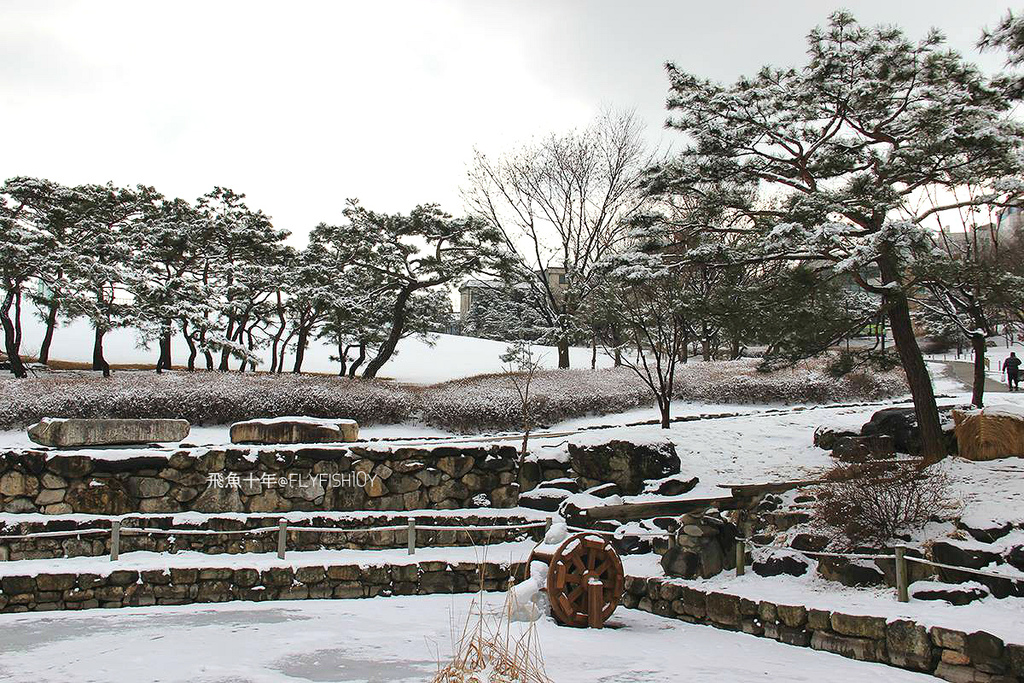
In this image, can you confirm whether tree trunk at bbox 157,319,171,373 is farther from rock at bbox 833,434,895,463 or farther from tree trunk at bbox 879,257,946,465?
tree trunk at bbox 879,257,946,465

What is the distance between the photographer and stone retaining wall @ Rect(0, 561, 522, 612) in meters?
8.77

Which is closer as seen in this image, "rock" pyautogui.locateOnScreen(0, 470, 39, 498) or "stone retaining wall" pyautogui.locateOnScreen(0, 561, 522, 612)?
"stone retaining wall" pyautogui.locateOnScreen(0, 561, 522, 612)

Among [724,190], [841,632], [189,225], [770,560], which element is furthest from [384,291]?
[841,632]

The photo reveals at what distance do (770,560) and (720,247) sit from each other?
4.55 m

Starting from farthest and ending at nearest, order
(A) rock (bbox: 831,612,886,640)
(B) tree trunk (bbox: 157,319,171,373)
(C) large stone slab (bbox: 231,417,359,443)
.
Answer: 1. (B) tree trunk (bbox: 157,319,171,373)
2. (C) large stone slab (bbox: 231,417,359,443)
3. (A) rock (bbox: 831,612,886,640)

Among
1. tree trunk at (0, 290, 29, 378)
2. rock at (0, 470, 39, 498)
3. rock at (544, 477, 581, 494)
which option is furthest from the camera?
tree trunk at (0, 290, 29, 378)

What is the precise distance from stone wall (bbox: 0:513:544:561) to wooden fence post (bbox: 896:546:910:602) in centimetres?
491

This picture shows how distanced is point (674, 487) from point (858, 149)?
224 inches

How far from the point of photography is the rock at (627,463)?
1147cm

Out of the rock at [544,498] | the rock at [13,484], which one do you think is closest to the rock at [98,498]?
the rock at [13,484]

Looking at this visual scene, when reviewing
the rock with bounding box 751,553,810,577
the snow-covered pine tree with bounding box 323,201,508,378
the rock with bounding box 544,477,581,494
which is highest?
the snow-covered pine tree with bounding box 323,201,508,378

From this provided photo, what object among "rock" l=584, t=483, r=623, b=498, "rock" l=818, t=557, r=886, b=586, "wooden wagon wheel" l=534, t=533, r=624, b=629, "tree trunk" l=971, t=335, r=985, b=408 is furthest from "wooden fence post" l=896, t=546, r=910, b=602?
"tree trunk" l=971, t=335, r=985, b=408

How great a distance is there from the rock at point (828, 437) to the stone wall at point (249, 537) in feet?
15.6

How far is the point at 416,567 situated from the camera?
381 inches
